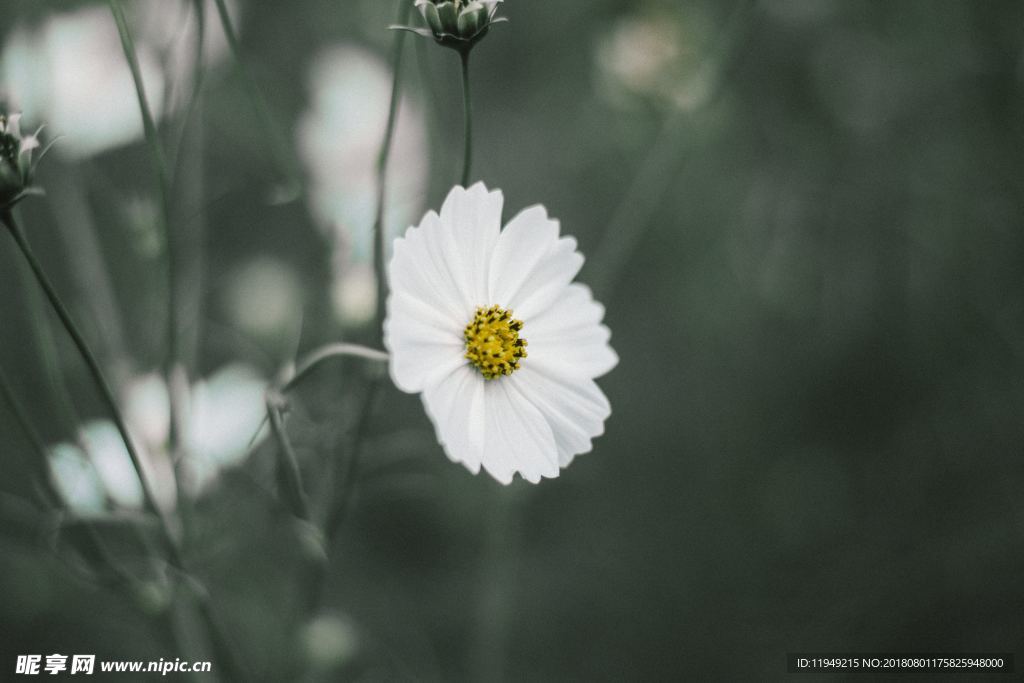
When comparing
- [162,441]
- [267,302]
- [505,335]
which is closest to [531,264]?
[505,335]

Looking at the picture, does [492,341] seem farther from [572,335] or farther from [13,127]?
[13,127]

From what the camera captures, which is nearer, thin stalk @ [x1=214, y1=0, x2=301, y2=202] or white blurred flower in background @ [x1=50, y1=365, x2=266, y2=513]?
thin stalk @ [x1=214, y1=0, x2=301, y2=202]

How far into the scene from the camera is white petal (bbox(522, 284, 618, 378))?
49 centimetres

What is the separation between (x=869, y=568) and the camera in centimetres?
122

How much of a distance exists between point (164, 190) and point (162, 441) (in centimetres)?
38

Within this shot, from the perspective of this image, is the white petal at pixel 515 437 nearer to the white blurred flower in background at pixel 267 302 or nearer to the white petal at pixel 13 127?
the white petal at pixel 13 127

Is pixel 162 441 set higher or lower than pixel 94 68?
lower

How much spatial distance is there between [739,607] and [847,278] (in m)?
0.54

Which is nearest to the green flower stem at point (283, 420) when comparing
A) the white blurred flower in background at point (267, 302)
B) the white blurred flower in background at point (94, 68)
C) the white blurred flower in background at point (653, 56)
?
the white blurred flower in background at point (94, 68)

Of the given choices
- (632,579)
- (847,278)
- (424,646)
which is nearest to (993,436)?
(847,278)

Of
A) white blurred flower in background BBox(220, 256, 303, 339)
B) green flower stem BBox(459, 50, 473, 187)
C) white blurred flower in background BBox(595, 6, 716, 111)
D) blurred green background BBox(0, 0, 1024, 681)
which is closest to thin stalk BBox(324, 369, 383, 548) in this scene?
green flower stem BBox(459, 50, 473, 187)

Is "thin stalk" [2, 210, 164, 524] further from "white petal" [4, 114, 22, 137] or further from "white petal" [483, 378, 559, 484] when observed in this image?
"white petal" [483, 378, 559, 484]

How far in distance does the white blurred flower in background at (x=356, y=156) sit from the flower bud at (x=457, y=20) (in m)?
0.25

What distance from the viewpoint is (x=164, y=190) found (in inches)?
16.7
